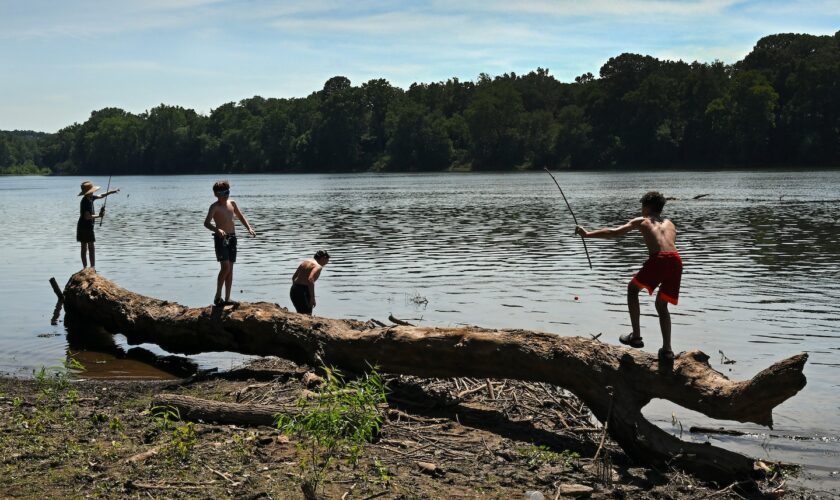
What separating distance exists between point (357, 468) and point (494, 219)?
1399 inches

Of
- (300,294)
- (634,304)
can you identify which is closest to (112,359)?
(300,294)

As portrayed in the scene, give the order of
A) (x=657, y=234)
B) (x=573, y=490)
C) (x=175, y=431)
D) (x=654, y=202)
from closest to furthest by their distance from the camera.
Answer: (x=573, y=490)
(x=175, y=431)
(x=657, y=234)
(x=654, y=202)

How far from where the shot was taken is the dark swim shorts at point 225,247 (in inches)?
492

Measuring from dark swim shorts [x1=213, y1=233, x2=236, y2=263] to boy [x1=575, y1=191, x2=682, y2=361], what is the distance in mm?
5763

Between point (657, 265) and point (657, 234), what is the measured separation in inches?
13.0

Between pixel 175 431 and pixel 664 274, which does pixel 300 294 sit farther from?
pixel 664 274

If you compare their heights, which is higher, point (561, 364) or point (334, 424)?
point (561, 364)

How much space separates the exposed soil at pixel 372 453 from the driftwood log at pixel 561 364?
27 cm

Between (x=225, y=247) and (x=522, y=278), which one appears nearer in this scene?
(x=225, y=247)

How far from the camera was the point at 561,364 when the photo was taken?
8.91 m

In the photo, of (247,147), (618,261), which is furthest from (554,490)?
(247,147)

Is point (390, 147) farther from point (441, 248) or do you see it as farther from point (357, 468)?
point (357, 468)

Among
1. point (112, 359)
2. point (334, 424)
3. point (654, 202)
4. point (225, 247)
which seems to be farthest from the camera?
point (112, 359)

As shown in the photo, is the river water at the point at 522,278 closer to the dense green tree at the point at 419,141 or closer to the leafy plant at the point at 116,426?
the leafy plant at the point at 116,426
